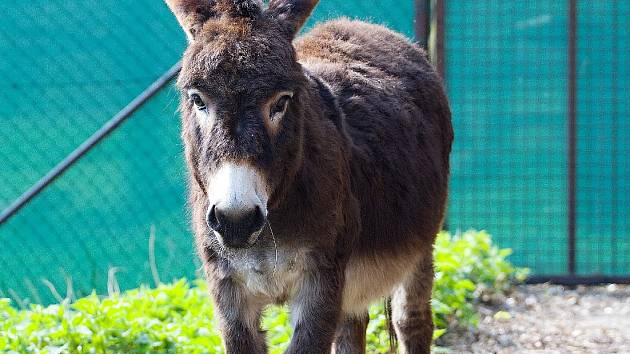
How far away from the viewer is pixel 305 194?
3471 mm

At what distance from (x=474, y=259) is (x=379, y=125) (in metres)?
2.41

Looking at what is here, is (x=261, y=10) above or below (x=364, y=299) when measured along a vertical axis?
above

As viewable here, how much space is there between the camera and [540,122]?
6922mm

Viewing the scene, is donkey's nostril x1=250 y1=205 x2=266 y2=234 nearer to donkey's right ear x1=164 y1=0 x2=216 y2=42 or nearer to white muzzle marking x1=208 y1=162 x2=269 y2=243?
white muzzle marking x1=208 y1=162 x2=269 y2=243

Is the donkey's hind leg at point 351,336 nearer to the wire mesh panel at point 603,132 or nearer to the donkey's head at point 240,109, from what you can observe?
the donkey's head at point 240,109

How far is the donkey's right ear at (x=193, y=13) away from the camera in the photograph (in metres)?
3.29

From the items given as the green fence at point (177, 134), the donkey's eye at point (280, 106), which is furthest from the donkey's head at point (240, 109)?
the green fence at point (177, 134)

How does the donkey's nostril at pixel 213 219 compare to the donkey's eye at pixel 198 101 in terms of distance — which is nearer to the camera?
the donkey's nostril at pixel 213 219

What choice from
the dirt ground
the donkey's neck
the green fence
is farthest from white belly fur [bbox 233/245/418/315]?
the green fence

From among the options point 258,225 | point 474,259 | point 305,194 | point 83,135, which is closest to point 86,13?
point 83,135

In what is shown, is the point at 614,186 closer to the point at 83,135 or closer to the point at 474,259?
the point at 474,259

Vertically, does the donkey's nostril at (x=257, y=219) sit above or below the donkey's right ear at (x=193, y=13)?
below

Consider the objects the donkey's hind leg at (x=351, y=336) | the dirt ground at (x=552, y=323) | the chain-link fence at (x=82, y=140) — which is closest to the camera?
the donkey's hind leg at (x=351, y=336)

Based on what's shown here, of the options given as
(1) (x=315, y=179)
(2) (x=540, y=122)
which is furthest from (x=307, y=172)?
(2) (x=540, y=122)
